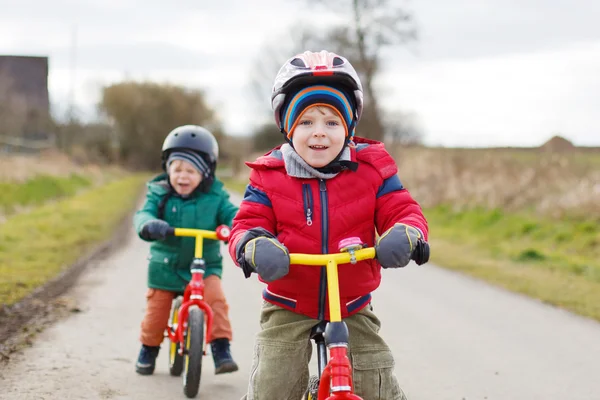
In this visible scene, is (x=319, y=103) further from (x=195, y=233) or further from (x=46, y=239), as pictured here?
(x=46, y=239)

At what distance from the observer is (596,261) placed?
39.4 ft

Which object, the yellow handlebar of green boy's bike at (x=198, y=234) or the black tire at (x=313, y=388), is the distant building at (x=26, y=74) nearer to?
the yellow handlebar of green boy's bike at (x=198, y=234)

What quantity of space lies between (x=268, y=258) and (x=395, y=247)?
1.56 ft

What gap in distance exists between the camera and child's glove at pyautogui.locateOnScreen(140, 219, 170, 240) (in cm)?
540

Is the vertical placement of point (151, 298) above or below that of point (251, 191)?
below

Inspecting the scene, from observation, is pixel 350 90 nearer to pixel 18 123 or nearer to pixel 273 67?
pixel 18 123

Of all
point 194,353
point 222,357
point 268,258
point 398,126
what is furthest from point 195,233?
point 398,126

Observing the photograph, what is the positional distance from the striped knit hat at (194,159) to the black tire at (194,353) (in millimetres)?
1070

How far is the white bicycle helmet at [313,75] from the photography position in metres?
3.43

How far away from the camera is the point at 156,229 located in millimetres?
5402

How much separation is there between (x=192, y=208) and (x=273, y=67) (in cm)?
3748

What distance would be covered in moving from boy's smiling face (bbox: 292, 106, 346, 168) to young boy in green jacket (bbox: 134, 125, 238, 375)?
2.44m

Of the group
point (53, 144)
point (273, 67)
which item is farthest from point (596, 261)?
point (53, 144)

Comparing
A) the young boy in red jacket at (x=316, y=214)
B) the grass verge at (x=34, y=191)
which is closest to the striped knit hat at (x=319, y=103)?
the young boy in red jacket at (x=316, y=214)
